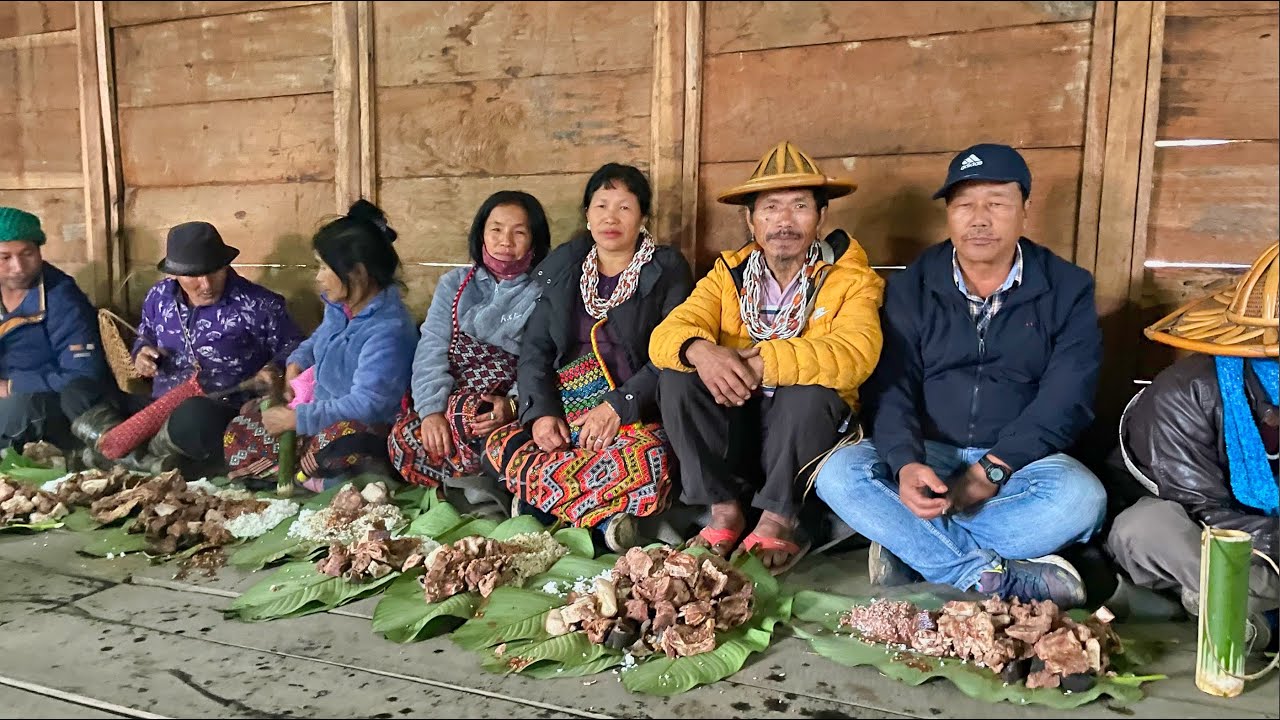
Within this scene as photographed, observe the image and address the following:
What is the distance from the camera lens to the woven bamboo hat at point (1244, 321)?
1745mm

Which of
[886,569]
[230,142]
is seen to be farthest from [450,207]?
[886,569]

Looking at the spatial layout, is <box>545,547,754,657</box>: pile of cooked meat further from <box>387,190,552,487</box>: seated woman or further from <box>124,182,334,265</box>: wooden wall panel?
<box>124,182,334,265</box>: wooden wall panel

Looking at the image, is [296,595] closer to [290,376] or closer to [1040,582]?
[290,376]

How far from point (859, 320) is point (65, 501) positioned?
261cm

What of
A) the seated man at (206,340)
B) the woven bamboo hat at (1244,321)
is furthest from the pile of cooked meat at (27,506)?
the woven bamboo hat at (1244,321)

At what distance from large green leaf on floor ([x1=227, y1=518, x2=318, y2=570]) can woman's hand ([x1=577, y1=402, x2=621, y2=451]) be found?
79cm

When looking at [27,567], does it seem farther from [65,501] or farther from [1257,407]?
[1257,407]

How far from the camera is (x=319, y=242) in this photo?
299cm

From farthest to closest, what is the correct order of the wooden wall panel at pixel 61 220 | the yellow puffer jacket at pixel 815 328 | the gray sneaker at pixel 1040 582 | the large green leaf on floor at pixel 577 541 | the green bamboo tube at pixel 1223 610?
the wooden wall panel at pixel 61 220 → the large green leaf on floor at pixel 577 541 → the yellow puffer jacket at pixel 815 328 → the gray sneaker at pixel 1040 582 → the green bamboo tube at pixel 1223 610

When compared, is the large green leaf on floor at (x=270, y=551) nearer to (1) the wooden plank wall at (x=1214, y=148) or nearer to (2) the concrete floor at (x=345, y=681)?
(2) the concrete floor at (x=345, y=681)

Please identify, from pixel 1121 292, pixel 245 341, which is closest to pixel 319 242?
pixel 245 341

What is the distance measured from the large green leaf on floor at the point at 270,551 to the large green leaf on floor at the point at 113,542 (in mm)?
318

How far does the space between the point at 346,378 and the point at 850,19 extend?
2.06 meters

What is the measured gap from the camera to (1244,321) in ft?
5.84
